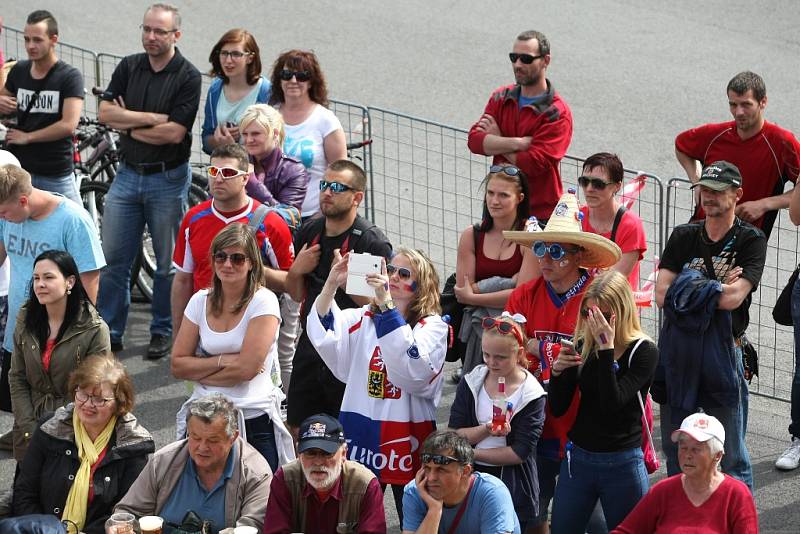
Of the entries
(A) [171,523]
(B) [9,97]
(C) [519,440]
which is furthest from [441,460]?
(B) [9,97]

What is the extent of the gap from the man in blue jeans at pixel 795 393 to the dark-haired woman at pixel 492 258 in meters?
1.56

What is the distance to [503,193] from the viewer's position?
8.03 metres

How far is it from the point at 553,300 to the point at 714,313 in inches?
36.5

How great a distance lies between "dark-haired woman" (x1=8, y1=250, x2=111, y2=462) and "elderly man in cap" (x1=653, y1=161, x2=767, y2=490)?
3.31 metres

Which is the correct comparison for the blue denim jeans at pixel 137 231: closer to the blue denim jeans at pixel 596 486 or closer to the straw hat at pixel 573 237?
the straw hat at pixel 573 237

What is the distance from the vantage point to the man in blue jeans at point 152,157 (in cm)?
1017

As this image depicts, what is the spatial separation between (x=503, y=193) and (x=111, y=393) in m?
2.52

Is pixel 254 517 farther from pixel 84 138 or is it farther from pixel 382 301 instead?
pixel 84 138

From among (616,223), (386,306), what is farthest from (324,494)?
(616,223)

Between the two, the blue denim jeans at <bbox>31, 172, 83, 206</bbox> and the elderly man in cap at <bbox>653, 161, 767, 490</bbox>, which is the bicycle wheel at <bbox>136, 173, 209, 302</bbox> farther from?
the elderly man in cap at <bbox>653, 161, 767, 490</bbox>

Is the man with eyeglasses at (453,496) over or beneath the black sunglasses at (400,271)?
beneath

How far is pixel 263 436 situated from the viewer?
25.5 feet

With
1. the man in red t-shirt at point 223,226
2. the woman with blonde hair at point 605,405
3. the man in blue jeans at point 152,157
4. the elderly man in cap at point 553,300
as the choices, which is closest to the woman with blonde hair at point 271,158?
the man in red t-shirt at point 223,226

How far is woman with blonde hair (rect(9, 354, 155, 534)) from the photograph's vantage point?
7.29 metres
